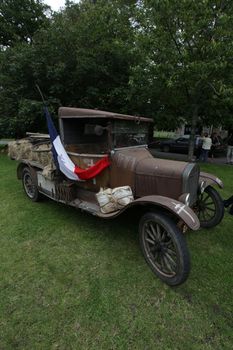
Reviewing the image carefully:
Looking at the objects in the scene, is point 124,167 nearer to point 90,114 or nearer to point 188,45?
point 90,114

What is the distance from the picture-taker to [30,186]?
18.0 ft

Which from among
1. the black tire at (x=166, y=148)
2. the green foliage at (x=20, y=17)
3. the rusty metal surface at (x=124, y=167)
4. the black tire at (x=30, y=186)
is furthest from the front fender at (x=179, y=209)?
the green foliage at (x=20, y=17)

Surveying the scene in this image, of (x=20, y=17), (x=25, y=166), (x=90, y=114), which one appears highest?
(x=20, y=17)

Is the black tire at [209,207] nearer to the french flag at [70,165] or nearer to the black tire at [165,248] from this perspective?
the black tire at [165,248]

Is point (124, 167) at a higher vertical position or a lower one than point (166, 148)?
higher

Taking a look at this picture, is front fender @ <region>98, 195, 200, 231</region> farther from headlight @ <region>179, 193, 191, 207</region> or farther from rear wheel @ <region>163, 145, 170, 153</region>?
rear wheel @ <region>163, 145, 170, 153</region>

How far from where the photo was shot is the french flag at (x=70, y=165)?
378 centimetres

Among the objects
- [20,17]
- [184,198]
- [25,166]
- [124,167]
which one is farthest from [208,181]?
[20,17]

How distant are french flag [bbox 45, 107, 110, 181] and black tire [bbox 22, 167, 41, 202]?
1.25 meters

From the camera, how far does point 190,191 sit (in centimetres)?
340

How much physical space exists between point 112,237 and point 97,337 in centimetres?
177

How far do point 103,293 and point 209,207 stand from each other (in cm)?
265

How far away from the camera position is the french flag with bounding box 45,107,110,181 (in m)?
3.78

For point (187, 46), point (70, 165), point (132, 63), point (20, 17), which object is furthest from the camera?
point (20, 17)
